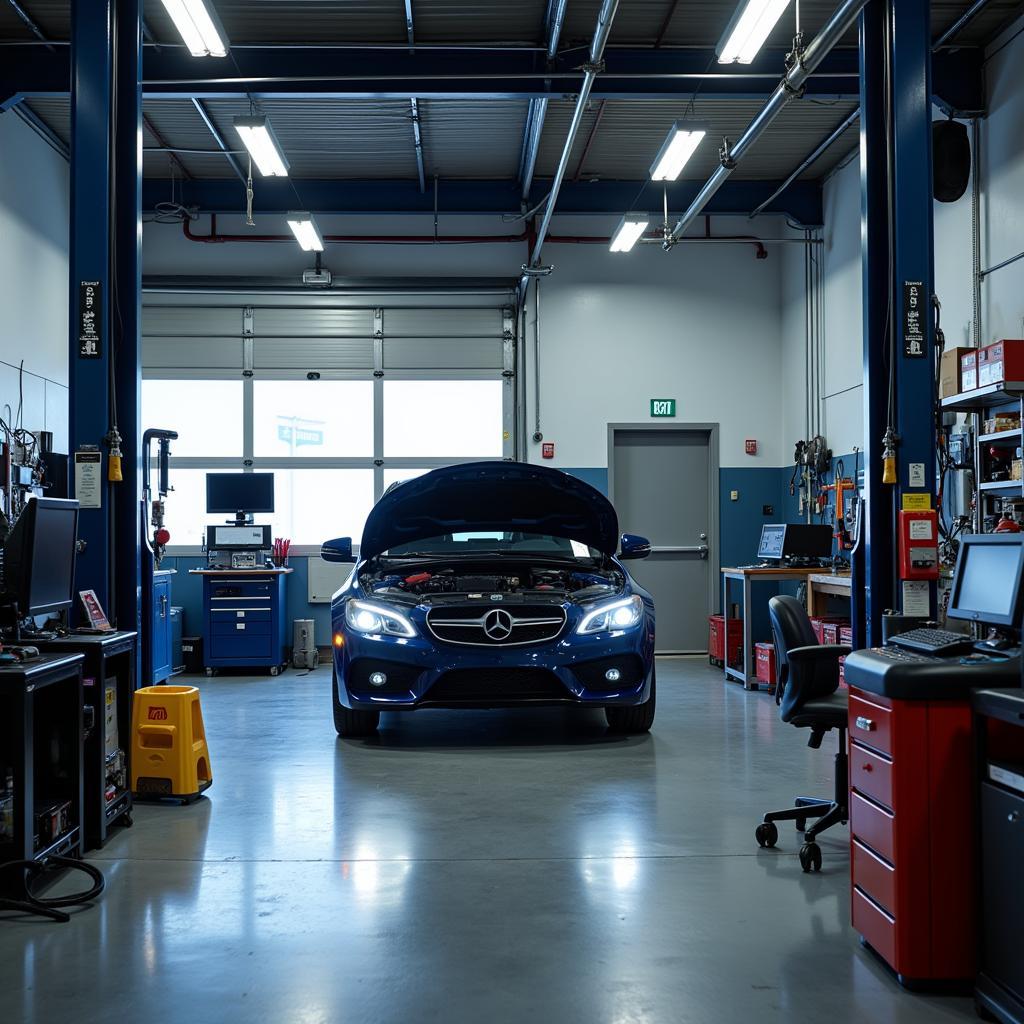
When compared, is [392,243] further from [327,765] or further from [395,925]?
[395,925]

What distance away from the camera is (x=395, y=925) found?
112 inches

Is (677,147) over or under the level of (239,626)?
over

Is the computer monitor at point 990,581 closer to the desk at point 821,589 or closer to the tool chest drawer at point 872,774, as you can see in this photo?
the tool chest drawer at point 872,774

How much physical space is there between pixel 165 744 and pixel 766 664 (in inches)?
189

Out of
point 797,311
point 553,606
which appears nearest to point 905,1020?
point 553,606

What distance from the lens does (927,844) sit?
2422mm

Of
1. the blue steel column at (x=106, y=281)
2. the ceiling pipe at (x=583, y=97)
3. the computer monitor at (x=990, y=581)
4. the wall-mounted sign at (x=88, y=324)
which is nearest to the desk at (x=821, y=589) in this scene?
the ceiling pipe at (x=583, y=97)

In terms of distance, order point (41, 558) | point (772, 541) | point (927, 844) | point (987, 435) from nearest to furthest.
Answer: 1. point (927, 844)
2. point (41, 558)
3. point (987, 435)
4. point (772, 541)

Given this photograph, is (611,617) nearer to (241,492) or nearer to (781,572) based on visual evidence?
(781,572)

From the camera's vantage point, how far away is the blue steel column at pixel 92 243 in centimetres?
450

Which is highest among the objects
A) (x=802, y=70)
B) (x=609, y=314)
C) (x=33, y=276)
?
(x=802, y=70)

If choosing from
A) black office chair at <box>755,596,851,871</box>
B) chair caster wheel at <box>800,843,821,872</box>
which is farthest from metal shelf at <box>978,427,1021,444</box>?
chair caster wheel at <box>800,843,821,872</box>

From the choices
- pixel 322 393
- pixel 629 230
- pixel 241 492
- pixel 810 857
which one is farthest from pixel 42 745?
pixel 322 393

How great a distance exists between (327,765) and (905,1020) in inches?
129
